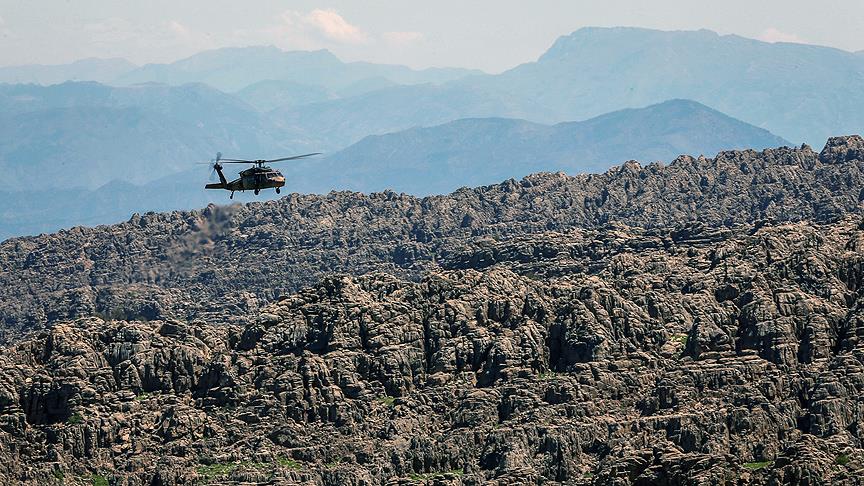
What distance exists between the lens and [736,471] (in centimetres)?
16200

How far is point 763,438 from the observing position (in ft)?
648

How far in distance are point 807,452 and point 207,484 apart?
6567cm

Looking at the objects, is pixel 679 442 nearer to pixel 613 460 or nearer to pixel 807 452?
pixel 613 460

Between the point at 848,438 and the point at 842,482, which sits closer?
the point at 842,482

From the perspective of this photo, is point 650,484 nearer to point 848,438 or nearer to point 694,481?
point 694,481

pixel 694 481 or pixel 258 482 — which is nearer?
pixel 694 481

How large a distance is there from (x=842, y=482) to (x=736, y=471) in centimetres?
939

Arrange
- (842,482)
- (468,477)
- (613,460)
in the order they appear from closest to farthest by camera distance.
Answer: (842,482) → (613,460) → (468,477)

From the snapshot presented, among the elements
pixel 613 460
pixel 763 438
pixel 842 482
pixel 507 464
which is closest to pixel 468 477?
pixel 507 464

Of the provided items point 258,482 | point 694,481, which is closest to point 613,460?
point 694,481

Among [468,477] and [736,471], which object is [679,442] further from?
[736,471]

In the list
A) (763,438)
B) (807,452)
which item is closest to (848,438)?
(763,438)

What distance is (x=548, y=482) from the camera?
189 m

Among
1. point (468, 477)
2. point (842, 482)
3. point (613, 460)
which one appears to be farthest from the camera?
point (468, 477)
